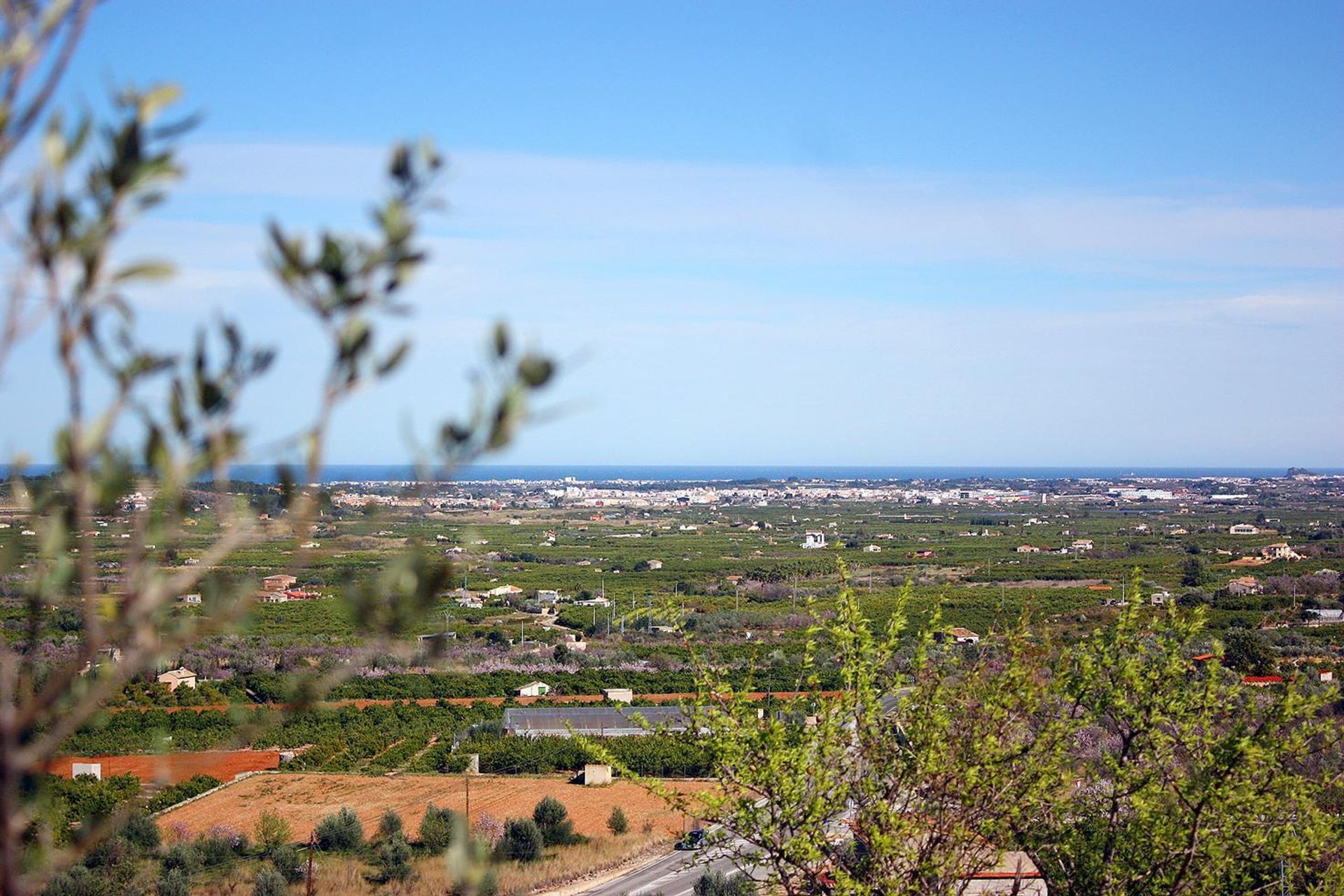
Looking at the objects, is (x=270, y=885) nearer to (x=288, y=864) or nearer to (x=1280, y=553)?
(x=288, y=864)

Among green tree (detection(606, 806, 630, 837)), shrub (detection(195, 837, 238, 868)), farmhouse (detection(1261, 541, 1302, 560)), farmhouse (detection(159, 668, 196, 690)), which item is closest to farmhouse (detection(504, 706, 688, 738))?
green tree (detection(606, 806, 630, 837))

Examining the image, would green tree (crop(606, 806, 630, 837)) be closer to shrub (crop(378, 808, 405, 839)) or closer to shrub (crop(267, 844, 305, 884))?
shrub (crop(378, 808, 405, 839))

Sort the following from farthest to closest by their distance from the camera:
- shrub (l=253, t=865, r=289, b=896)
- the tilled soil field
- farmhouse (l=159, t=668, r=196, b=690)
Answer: farmhouse (l=159, t=668, r=196, b=690)
the tilled soil field
shrub (l=253, t=865, r=289, b=896)

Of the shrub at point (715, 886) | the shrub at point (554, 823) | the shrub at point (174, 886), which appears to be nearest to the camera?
the shrub at point (715, 886)

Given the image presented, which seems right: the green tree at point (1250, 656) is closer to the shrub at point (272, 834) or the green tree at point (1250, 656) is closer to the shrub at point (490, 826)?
the shrub at point (490, 826)

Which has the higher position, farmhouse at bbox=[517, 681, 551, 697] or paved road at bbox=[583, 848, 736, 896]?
paved road at bbox=[583, 848, 736, 896]

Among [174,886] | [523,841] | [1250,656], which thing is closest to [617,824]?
[523,841]

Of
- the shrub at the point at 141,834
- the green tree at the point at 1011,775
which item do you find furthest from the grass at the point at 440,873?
the green tree at the point at 1011,775
